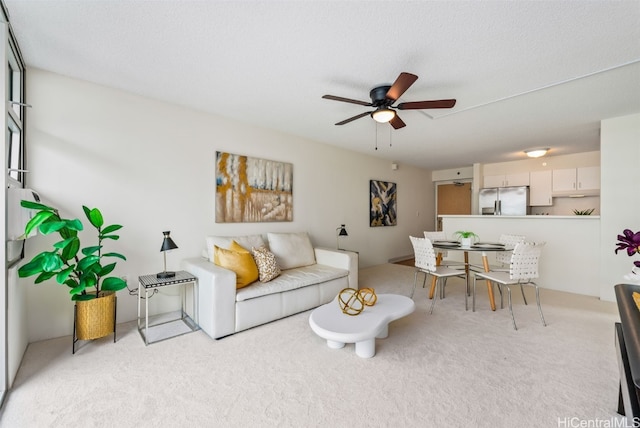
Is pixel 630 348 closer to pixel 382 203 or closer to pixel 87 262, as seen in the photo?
pixel 87 262

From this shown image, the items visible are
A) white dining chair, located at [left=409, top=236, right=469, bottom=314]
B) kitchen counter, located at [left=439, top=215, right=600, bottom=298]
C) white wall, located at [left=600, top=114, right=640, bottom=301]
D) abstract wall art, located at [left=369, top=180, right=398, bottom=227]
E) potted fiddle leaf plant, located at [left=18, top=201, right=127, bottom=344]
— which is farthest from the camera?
abstract wall art, located at [left=369, top=180, right=398, bottom=227]

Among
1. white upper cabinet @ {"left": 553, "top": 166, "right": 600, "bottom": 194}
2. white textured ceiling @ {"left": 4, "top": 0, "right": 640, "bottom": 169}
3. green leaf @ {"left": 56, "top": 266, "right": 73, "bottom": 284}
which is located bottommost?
green leaf @ {"left": 56, "top": 266, "right": 73, "bottom": 284}

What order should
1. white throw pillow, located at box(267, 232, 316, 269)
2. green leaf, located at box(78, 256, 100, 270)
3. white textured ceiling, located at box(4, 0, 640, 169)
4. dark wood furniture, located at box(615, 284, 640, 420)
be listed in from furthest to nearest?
white throw pillow, located at box(267, 232, 316, 269), green leaf, located at box(78, 256, 100, 270), white textured ceiling, located at box(4, 0, 640, 169), dark wood furniture, located at box(615, 284, 640, 420)

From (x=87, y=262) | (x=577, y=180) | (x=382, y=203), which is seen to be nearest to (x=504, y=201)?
(x=577, y=180)

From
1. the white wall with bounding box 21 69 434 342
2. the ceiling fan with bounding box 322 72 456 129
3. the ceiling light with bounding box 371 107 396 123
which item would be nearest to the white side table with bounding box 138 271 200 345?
the white wall with bounding box 21 69 434 342

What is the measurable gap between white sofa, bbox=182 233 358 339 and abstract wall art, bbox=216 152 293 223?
37 centimetres

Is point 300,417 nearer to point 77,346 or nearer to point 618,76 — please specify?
point 77,346

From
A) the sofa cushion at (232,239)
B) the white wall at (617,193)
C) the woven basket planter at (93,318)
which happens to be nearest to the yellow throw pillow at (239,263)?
the sofa cushion at (232,239)

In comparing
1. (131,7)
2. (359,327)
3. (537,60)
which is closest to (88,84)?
(131,7)

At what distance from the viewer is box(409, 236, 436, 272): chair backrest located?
3246 millimetres

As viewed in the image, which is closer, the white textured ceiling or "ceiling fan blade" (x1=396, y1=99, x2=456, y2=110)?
the white textured ceiling

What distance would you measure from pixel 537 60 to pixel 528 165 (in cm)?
466

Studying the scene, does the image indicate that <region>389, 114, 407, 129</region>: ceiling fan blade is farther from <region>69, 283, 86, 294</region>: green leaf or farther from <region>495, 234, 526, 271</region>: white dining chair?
<region>69, 283, 86, 294</region>: green leaf

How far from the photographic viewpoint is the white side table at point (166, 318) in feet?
7.93
